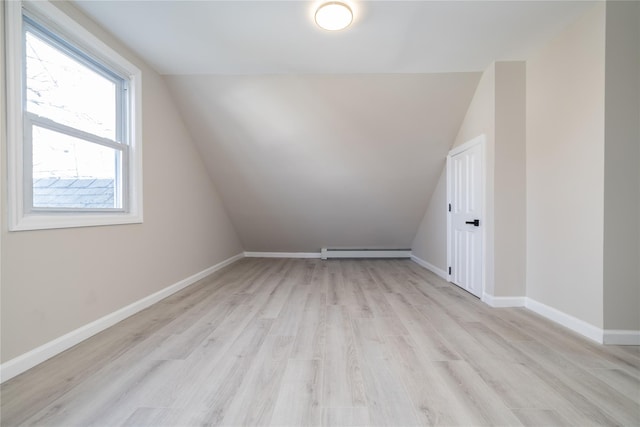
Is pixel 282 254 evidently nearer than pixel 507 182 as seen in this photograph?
No

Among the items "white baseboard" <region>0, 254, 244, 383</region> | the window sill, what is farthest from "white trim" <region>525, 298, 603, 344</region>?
the window sill

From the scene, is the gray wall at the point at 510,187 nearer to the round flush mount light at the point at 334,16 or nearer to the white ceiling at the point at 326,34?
the white ceiling at the point at 326,34

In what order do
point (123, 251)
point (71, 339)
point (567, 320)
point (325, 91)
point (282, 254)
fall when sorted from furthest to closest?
point (282, 254) < point (325, 91) < point (123, 251) < point (567, 320) < point (71, 339)

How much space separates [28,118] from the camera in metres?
1.73

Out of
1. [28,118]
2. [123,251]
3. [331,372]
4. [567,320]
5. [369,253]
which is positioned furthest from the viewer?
[369,253]

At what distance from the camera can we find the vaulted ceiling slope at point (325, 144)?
3.20 m

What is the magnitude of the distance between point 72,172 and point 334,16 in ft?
7.65

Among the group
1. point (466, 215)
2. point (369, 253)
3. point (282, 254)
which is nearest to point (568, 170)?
point (466, 215)

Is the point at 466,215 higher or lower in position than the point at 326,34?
lower

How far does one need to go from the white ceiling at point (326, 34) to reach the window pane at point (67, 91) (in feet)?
1.46

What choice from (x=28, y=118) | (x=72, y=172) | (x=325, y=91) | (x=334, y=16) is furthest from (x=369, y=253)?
(x=28, y=118)

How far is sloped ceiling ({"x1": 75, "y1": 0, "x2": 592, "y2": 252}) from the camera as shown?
2.14m

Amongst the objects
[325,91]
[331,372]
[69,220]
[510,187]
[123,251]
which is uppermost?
[325,91]

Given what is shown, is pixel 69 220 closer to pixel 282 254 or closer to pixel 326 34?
pixel 326 34
